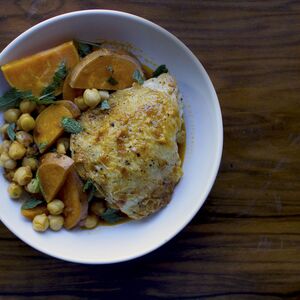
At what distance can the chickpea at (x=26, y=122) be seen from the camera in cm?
241

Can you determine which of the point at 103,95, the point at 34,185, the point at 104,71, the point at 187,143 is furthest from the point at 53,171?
the point at 187,143

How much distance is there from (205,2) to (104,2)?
1.89 feet

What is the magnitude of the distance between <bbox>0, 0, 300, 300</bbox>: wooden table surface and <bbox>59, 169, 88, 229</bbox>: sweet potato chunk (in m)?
0.41

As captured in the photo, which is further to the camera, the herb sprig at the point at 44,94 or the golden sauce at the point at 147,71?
the golden sauce at the point at 147,71

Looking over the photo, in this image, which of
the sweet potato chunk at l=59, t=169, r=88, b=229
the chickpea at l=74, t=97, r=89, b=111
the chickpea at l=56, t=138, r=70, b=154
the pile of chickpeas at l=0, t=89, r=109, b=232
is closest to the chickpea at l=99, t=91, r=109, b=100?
the pile of chickpeas at l=0, t=89, r=109, b=232

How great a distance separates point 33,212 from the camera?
249 centimetres

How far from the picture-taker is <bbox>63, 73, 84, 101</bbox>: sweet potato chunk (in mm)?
2443

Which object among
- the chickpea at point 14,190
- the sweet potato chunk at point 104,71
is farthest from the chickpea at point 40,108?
the chickpea at point 14,190

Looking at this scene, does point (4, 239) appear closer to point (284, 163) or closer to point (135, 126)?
point (135, 126)

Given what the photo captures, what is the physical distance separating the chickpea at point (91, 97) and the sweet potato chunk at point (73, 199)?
0.37 meters

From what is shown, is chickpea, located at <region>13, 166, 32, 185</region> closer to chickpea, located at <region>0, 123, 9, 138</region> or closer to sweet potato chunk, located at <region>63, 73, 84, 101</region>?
chickpea, located at <region>0, 123, 9, 138</region>

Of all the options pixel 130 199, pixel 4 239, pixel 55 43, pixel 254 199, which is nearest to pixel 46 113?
pixel 55 43

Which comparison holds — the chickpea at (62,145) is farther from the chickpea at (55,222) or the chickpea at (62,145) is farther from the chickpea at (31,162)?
the chickpea at (55,222)

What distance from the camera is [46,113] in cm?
245
